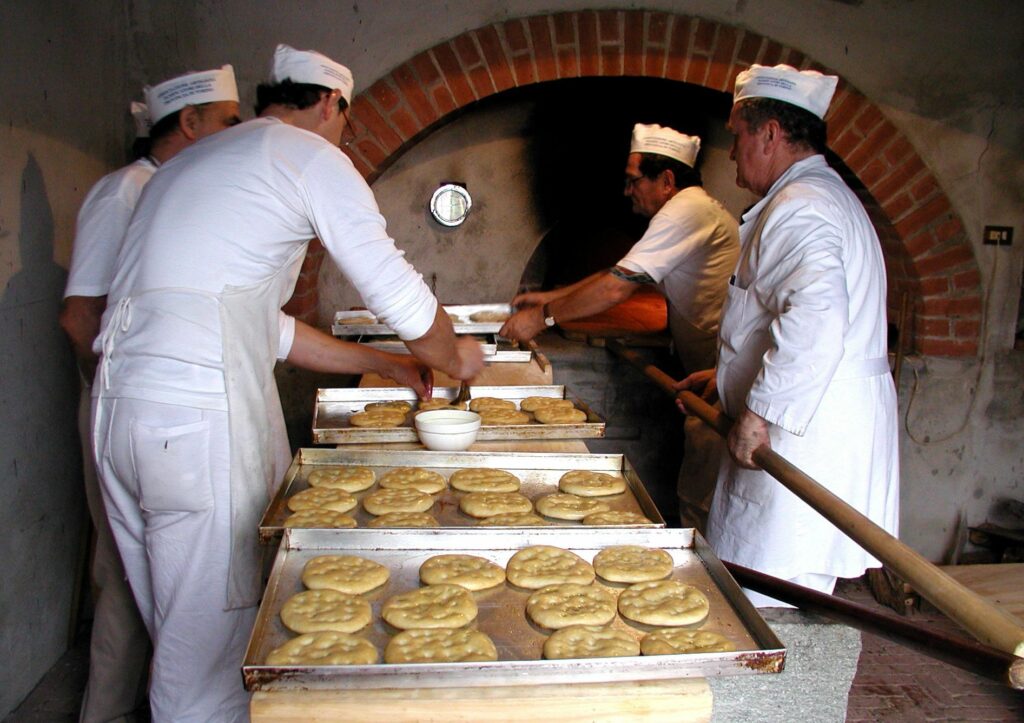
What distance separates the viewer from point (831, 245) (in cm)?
227

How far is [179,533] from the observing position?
190cm

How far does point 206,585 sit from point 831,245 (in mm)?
1885

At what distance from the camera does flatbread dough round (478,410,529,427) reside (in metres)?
2.59

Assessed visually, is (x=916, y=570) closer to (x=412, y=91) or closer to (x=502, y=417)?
(x=502, y=417)

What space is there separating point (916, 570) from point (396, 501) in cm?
116

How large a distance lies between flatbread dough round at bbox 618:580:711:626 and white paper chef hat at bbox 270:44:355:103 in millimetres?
1553

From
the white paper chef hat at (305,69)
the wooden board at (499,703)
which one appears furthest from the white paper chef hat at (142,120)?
the wooden board at (499,703)

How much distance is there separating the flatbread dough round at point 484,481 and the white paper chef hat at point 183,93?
1.56 m

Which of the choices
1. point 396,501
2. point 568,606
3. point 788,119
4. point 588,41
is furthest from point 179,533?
point 588,41

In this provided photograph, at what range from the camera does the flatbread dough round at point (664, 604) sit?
1.45 metres

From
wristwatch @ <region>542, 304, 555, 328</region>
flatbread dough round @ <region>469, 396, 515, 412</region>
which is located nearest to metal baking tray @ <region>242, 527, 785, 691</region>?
flatbread dough round @ <region>469, 396, 515, 412</region>

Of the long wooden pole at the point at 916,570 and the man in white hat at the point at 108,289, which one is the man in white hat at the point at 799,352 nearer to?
the long wooden pole at the point at 916,570

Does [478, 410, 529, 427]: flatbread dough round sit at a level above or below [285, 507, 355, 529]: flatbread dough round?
above

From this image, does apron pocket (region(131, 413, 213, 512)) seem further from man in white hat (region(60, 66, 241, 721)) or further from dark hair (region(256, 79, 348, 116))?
dark hair (region(256, 79, 348, 116))
